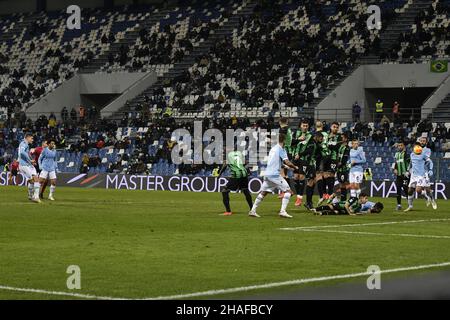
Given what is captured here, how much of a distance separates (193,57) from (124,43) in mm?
7579

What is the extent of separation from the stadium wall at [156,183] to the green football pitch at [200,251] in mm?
14177

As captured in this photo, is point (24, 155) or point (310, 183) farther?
point (24, 155)

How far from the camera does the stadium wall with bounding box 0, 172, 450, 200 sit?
41844mm

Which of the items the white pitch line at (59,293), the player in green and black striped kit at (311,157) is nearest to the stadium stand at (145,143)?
the player in green and black striped kit at (311,157)

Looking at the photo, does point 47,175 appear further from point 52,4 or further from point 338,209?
point 52,4

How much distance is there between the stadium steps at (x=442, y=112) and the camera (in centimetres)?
4900

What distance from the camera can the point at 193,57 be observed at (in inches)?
2518

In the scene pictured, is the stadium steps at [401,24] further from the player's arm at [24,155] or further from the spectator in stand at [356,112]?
the player's arm at [24,155]

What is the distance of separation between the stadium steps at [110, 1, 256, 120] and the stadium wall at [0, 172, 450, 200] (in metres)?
11.3

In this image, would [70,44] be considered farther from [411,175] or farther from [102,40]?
[411,175]

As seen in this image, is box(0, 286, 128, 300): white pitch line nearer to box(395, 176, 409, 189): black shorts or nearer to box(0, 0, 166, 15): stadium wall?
box(395, 176, 409, 189): black shorts

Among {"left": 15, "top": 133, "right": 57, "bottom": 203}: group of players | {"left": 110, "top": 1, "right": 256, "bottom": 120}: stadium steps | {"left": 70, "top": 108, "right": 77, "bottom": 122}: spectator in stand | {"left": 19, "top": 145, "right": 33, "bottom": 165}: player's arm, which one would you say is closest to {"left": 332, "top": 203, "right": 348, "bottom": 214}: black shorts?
{"left": 15, "top": 133, "right": 57, "bottom": 203}: group of players

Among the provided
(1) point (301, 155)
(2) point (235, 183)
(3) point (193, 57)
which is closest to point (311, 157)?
(1) point (301, 155)

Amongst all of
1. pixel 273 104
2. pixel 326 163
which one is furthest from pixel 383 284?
pixel 273 104
